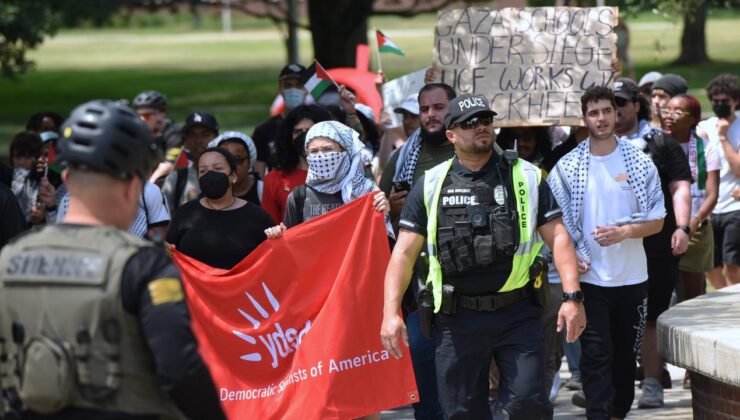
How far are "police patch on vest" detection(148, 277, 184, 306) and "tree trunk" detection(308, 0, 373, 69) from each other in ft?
61.5

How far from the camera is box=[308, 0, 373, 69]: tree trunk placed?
22.8 meters

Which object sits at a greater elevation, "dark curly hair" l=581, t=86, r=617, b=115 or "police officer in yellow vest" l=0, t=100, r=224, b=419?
"dark curly hair" l=581, t=86, r=617, b=115

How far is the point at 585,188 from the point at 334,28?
1543cm

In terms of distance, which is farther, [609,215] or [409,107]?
[409,107]

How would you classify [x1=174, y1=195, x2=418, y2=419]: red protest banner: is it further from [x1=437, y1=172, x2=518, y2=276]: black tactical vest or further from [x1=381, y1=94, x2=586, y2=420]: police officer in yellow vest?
[x1=437, y1=172, x2=518, y2=276]: black tactical vest

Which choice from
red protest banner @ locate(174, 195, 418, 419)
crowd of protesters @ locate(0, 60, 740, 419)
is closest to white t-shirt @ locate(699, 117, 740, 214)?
crowd of protesters @ locate(0, 60, 740, 419)

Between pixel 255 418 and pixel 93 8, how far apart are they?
1796 cm

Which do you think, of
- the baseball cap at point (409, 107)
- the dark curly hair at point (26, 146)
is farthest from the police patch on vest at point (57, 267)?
the baseball cap at point (409, 107)

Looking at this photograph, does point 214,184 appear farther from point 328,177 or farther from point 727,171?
point 727,171

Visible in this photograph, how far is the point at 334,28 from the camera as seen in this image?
22.9m

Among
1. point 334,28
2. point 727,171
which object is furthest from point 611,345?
point 334,28

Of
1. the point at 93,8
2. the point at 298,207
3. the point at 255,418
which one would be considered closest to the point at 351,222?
the point at 298,207

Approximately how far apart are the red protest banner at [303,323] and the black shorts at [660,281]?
6.39ft

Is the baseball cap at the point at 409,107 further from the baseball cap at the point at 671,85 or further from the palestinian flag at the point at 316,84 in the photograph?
the baseball cap at the point at 671,85
